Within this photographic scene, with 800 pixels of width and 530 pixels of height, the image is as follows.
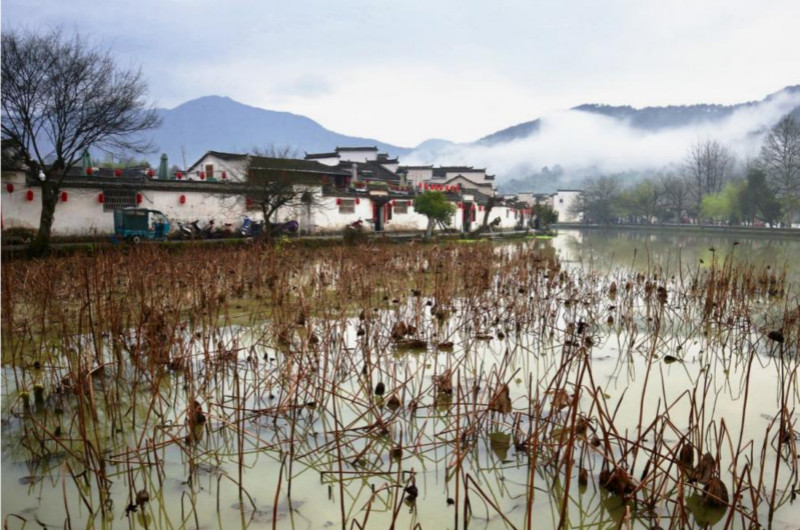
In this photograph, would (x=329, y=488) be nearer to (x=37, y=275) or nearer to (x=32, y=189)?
(x=37, y=275)

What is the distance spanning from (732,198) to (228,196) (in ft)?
112

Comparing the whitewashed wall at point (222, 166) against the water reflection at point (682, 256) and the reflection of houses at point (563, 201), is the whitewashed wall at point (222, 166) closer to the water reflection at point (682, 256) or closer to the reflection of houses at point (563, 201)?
the water reflection at point (682, 256)

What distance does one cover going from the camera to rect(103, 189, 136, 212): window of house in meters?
19.4

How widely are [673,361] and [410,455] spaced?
3471 mm

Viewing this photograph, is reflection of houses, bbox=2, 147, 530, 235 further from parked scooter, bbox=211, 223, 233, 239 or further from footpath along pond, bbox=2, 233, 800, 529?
footpath along pond, bbox=2, 233, 800, 529

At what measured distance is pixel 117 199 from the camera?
1975 centimetres

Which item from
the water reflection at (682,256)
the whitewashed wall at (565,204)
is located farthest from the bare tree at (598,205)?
the water reflection at (682,256)

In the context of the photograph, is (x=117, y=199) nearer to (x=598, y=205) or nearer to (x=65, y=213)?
(x=65, y=213)

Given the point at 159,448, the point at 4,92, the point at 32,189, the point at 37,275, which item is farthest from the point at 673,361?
the point at 32,189

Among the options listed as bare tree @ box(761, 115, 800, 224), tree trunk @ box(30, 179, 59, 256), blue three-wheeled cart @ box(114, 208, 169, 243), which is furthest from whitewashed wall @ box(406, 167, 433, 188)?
tree trunk @ box(30, 179, 59, 256)

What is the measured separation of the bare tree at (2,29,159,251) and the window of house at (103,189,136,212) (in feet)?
8.40

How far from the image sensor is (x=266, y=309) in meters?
8.16

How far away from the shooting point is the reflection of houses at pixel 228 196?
18.2 metres

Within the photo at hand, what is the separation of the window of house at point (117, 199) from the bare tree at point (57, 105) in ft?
8.40
